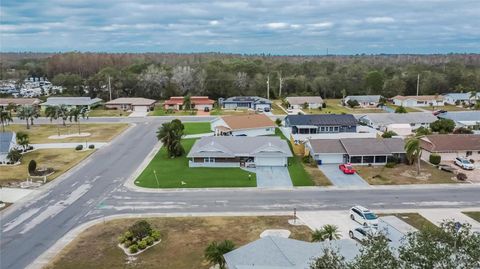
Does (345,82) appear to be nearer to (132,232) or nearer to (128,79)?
(128,79)

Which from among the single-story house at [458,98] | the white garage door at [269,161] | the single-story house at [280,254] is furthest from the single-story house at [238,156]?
the single-story house at [458,98]

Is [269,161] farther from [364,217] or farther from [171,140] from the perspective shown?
[364,217]

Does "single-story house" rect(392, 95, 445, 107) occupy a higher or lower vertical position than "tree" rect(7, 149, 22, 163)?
higher

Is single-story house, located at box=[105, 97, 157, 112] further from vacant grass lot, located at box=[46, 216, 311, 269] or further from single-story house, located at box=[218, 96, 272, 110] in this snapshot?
vacant grass lot, located at box=[46, 216, 311, 269]

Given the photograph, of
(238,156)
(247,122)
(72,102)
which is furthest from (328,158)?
(72,102)

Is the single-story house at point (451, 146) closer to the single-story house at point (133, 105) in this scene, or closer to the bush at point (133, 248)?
the bush at point (133, 248)

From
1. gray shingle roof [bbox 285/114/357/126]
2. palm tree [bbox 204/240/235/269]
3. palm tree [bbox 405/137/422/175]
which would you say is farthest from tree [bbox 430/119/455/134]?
palm tree [bbox 204/240/235/269]

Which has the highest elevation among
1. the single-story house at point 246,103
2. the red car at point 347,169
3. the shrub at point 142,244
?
the single-story house at point 246,103

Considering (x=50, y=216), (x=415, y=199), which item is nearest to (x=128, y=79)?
(x=50, y=216)
